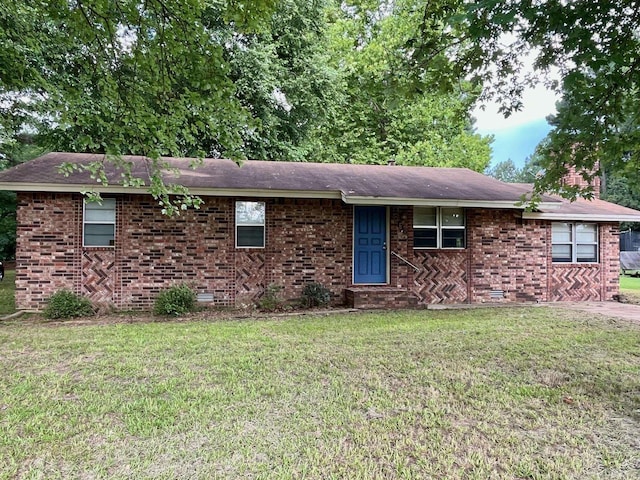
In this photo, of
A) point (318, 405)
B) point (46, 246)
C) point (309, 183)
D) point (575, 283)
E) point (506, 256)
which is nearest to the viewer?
point (318, 405)

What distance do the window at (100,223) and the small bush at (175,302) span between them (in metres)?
1.68

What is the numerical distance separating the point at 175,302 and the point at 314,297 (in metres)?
2.88

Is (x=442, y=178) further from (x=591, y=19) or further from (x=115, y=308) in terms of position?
(x=115, y=308)

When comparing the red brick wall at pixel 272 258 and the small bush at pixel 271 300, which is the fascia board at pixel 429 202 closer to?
the red brick wall at pixel 272 258

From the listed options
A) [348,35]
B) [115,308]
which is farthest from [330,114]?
[115,308]

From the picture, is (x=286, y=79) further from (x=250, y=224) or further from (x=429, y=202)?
(x=429, y=202)

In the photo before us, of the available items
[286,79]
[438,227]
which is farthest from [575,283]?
[286,79]

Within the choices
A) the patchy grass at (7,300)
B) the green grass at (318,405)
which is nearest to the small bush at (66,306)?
the patchy grass at (7,300)

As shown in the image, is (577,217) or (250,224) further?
(577,217)

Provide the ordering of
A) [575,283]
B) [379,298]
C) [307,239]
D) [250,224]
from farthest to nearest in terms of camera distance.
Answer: [575,283]
[307,239]
[250,224]
[379,298]

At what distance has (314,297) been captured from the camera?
916cm

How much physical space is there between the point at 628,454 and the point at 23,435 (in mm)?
4280

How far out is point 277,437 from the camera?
Answer: 3049 mm

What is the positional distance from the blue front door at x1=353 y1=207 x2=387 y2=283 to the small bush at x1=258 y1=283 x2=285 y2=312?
1.84 m
